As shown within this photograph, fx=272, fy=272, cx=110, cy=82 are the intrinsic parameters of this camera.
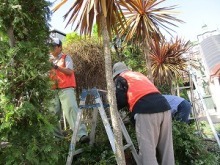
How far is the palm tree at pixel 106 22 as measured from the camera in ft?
10.5

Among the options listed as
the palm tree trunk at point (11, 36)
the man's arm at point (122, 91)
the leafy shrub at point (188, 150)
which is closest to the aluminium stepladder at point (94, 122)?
the man's arm at point (122, 91)

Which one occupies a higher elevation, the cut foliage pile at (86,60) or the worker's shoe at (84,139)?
the cut foliage pile at (86,60)

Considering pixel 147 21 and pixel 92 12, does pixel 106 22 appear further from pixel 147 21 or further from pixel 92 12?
pixel 147 21

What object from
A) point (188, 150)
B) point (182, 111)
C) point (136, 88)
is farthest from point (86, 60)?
point (188, 150)

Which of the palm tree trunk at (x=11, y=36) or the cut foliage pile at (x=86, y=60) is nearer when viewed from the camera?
the palm tree trunk at (x=11, y=36)

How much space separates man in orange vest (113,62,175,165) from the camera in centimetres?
348

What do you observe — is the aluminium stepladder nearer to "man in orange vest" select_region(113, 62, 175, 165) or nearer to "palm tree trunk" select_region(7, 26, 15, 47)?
"man in orange vest" select_region(113, 62, 175, 165)

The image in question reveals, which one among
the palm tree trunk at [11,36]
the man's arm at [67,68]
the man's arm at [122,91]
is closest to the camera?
the palm tree trunk at [11,36]

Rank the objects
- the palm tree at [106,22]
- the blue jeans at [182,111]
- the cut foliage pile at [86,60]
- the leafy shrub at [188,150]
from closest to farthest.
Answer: the palm tree at [106,22] → the leafy shrub at [188,150] → the blue jeans at [182,111] → the cut foliage pile at [86,60]

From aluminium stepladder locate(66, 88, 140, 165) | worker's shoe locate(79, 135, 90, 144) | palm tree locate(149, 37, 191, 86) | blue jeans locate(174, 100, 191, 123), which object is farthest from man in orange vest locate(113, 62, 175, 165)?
palm tree locate(149, 37, 191, 86)

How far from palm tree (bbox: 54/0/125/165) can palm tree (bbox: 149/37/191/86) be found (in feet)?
16.4

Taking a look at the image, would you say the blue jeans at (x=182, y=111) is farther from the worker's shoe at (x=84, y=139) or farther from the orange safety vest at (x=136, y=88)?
the worker's shoe at (x=84, y=139)

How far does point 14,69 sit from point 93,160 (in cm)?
177

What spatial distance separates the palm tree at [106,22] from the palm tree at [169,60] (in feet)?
16.4
